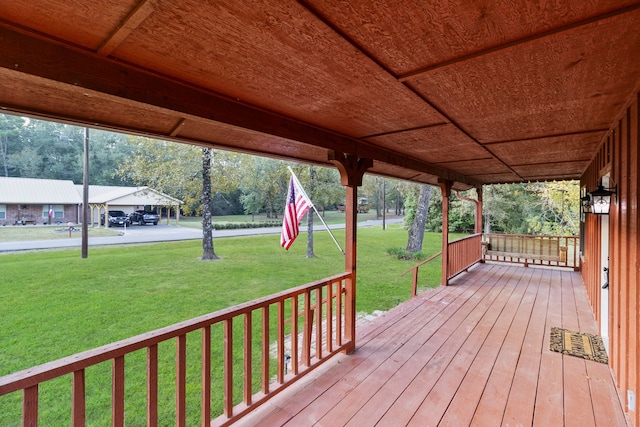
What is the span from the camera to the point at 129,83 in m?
1.51

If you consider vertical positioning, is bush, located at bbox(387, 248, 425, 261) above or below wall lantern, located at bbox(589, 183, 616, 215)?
below

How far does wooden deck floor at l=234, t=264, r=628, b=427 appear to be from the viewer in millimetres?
2311

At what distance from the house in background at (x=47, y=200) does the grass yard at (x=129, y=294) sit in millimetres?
12463

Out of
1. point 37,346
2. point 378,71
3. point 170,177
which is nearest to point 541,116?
point 378,71

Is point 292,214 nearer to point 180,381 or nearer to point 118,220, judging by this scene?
point 180,381

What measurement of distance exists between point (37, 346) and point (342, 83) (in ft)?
19.7

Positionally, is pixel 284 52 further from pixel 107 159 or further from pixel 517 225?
pixel 107 159

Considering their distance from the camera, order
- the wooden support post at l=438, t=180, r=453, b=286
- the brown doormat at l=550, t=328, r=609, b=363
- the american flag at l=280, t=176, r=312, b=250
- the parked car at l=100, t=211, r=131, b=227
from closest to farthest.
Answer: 1. the brown doormat at l=550, t=328, r=609, b=363
2. the american flag at l=280, t=176, r=312, b=250
3. the wooden support post at l=438, t=180, r=453, b=286
4. the parked car at l=100, t=211, r=131, b=227

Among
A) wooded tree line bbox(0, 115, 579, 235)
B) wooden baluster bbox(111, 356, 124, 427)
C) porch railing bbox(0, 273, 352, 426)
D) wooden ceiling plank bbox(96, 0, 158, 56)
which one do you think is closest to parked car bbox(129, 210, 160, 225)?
wooded tree line bbox(0, 115, 579, 235)

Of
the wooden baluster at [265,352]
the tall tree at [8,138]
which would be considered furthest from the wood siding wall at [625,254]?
the tall tree at [8,138]

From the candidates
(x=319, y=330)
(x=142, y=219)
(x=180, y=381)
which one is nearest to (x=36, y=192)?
(x=142, y=219)

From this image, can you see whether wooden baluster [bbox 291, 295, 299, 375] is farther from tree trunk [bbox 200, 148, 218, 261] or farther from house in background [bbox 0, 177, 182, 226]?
house in background [bbox 0, 177, 182, 226]

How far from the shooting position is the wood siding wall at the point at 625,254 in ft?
6.52

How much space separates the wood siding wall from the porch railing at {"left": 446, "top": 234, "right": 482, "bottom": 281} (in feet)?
11.4
